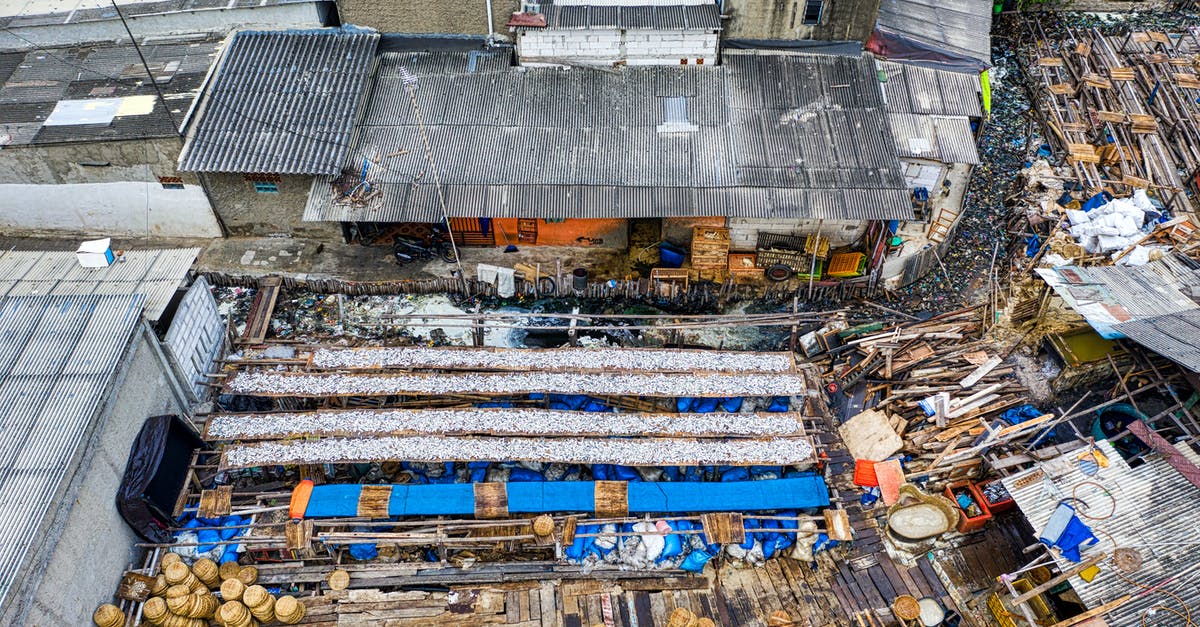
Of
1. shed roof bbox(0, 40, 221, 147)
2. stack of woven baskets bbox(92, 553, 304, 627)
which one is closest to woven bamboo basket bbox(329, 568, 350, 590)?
stack of woven baskets bbox(92, 553, 304, 627)

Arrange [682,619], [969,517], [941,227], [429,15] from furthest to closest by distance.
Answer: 1. [941,227]
2. [429,15]
3. [969,517]
4. [682,619]

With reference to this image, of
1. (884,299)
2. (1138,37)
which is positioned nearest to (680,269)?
(884,299)

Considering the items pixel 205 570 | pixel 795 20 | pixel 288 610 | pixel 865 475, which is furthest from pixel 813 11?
pixel 205 570

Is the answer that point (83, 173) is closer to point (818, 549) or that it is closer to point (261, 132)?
point (261, 132)

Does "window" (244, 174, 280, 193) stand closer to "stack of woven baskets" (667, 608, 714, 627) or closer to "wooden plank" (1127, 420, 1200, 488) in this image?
"stack of woven baskets" (667, 608, 714, 627)

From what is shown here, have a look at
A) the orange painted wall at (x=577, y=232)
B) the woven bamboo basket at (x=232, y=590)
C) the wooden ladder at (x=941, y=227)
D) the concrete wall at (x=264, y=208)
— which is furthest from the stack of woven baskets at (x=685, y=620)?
the concrete wall at (x=264, y=208)

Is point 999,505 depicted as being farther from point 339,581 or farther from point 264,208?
point 264,208
